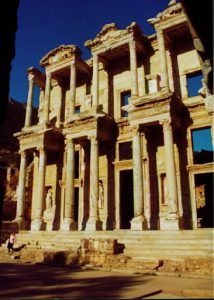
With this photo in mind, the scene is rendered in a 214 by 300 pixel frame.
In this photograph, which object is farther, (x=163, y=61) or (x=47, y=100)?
(x=47, y=100)

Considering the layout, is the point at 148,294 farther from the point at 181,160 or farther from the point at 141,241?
the point at 181,160

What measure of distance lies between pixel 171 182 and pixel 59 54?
13.6m

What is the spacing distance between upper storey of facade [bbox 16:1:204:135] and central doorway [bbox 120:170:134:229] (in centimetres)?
456

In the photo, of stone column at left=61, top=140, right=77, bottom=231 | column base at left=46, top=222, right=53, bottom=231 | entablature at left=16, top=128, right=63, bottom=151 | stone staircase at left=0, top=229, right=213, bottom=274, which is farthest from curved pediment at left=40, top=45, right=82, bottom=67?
stone staircase at left=0, top=229, right=213, bottom=274

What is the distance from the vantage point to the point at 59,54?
928 inches

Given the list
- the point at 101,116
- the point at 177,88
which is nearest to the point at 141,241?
the point at 101,116

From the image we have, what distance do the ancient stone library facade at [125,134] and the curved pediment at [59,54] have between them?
8 cm

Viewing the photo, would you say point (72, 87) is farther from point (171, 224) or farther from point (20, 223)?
point (171, 224)

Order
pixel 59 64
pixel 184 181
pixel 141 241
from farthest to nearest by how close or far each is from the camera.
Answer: pixel 59 64 → pixel 184 181 → pixel 141 241

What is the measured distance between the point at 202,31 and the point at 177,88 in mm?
14930

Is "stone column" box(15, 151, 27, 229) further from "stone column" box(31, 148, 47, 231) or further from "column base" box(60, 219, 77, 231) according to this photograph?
"column base" box(60, 219, 77, 231)

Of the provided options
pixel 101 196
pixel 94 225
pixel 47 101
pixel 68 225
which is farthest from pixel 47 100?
pixel 94 225

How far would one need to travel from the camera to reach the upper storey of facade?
61.9 ft

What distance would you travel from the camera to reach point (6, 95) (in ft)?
11.4
